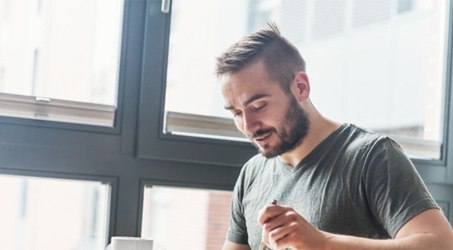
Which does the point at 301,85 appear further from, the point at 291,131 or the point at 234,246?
the point at 234,246

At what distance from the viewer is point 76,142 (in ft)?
5.80

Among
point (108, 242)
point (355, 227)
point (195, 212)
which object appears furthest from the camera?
point (195, 212)

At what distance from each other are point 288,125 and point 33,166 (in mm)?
644

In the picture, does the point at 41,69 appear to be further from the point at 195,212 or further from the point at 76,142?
the point at 195,212

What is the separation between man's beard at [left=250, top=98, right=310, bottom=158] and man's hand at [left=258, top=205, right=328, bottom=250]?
27 centimetres

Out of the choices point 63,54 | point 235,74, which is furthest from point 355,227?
point 63,54

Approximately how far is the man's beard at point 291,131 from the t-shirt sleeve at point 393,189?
19 cm

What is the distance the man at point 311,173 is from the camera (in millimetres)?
1395

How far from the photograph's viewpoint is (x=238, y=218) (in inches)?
72.4

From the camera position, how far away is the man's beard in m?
1.62

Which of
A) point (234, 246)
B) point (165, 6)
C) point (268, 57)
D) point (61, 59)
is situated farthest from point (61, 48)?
point (234, 246)

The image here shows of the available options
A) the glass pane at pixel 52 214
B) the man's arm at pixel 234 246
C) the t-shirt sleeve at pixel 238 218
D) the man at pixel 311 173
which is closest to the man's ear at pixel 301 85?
the man at pixel 311 173

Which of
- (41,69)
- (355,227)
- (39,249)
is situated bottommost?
(39,249)

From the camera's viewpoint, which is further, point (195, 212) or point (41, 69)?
point (195, 212)
